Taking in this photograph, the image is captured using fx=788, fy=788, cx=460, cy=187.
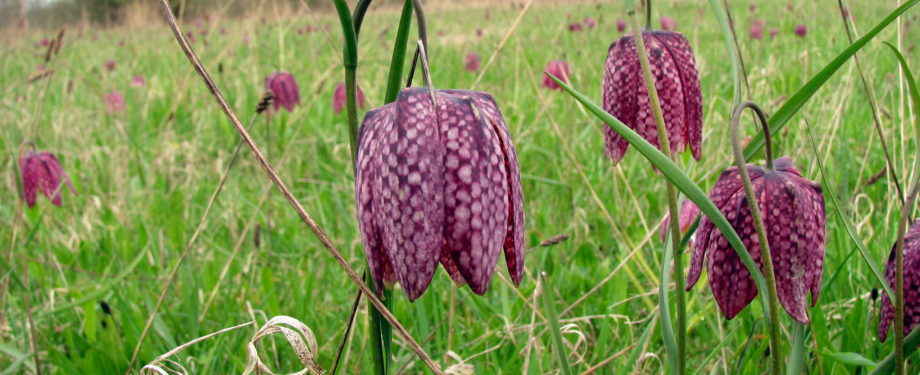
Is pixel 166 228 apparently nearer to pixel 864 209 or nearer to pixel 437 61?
pixel 864 209

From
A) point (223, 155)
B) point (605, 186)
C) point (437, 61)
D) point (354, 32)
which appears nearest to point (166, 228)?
point (223, 155)

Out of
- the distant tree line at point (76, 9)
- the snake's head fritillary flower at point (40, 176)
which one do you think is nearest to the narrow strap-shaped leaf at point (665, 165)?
the distant tree line at point (76, 9)

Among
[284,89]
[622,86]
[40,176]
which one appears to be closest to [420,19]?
[622,86]

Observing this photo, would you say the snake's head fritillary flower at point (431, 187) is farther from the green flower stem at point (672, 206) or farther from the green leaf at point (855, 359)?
the green leaf at point (855, 359)

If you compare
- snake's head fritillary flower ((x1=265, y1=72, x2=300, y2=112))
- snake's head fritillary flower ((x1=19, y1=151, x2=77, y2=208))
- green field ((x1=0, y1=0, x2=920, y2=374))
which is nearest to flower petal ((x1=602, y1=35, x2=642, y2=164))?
green field ((x1=0, y1=0, x2=920, y2=374))

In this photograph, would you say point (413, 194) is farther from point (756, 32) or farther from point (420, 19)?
point (756, 32)

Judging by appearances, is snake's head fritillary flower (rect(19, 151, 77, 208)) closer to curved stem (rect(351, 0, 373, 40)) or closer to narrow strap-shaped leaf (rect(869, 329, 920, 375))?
curved stem (rect(351, 0, 373, 40))
